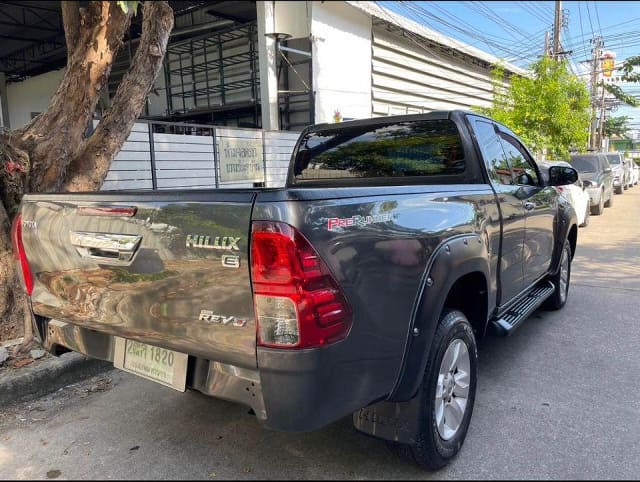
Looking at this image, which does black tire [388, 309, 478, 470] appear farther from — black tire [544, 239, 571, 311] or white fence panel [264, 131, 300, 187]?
white fence panel [264, 131, 300, 187]

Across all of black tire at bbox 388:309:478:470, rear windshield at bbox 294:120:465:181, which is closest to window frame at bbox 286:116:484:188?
rear windshield at bbox 294:120:465:181

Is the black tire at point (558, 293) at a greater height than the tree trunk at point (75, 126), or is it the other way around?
the tree trunk at point (75, 126)

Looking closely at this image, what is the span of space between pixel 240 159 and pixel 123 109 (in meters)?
5.03

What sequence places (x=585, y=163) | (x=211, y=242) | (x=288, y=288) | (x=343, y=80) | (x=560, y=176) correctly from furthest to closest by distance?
(x=585, y=163) → (x=343, y=80) → (x=560, y=176) → (x=211, y=242) → (x=288, y=288)

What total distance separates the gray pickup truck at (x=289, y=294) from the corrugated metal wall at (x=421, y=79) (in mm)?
8016

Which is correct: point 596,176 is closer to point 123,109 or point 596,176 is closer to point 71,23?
point 123,109

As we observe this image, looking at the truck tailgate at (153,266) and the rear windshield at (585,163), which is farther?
the rear windshield at (585,163)

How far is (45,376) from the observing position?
145 inches

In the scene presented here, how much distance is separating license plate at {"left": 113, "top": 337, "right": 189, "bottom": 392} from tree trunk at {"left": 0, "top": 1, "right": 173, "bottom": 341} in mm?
1784

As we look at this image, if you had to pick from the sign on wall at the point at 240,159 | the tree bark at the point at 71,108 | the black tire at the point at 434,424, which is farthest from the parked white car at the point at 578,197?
the tree bark at the point at 71,108

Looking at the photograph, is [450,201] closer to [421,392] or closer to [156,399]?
[421,392]

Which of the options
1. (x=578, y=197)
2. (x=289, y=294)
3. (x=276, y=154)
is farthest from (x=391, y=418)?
(x=578, y=197)

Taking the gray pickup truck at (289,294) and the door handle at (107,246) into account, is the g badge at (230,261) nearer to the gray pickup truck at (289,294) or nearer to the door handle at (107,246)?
the gray pickup truck at (289,294)

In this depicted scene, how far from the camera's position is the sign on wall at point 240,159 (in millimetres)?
9086
